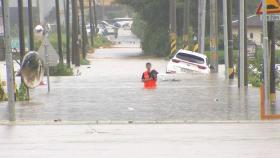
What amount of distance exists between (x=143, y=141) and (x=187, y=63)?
103 ft

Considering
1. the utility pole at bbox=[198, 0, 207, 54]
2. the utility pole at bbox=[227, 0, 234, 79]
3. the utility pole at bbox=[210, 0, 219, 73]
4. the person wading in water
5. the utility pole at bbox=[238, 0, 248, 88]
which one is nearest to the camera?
the person wading in water

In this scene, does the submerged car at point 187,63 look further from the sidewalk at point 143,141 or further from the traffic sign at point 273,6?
the sidewalk at point 143,141

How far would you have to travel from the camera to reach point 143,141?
15.4m

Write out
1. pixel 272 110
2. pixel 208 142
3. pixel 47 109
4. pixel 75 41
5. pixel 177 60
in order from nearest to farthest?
pixel 208 142, pixel 272 110, pixel 47 109, pixel 177 60, pixel 75 41

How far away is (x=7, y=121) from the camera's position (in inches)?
773

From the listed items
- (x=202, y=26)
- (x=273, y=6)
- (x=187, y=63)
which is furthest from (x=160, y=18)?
(x=273, y=6)

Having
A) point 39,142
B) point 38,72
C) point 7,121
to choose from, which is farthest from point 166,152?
point 38,72

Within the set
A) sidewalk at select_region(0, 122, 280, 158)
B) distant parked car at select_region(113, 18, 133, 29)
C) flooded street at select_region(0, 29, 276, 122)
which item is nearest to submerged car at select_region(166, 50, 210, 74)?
flooded street at select_region(0, 29, 276, 122)

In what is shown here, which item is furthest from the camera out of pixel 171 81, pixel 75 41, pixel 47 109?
pixel 75 41

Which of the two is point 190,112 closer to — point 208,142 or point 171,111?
point 171,111

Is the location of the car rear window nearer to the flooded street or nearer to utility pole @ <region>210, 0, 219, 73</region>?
utility pole @ <region>210, 0, 219, 73</region>

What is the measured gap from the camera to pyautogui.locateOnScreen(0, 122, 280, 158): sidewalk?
13.6m

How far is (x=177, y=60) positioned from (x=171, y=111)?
2539cm

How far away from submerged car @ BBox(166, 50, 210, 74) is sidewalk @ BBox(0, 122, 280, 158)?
27664 mm
